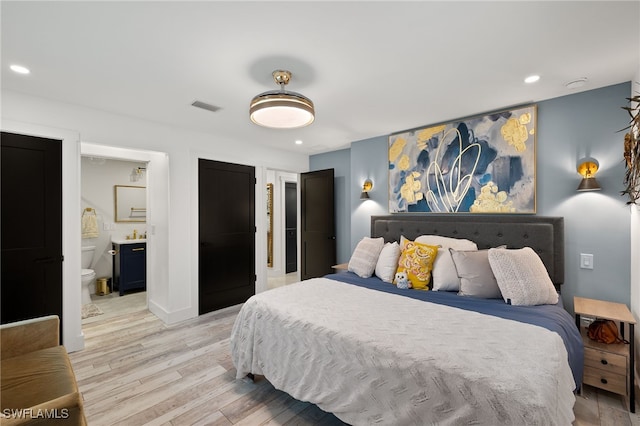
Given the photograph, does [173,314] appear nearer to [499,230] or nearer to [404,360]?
[404,360]

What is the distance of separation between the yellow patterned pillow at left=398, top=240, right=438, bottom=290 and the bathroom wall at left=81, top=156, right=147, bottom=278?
5.05 m

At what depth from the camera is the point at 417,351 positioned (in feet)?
4.89

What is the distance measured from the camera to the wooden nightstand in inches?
76.4

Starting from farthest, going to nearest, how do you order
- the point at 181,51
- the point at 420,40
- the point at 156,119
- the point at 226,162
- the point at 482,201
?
the point at 226,162 → the point at 156,119 → the point at 482,201 → the point at 181,51 → the point at 420,40

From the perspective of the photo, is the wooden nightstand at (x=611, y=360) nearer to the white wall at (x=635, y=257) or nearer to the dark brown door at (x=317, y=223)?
the white wall at (x=635, y=257)

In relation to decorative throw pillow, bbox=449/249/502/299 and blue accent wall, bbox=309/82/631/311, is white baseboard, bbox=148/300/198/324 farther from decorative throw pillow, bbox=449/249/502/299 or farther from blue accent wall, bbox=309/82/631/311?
blue accent wall, bbox=309/82/631/311

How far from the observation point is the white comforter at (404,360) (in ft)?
4.08

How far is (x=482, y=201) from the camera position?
3113mm

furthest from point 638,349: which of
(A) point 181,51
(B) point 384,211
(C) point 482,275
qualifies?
(A) point 181,51

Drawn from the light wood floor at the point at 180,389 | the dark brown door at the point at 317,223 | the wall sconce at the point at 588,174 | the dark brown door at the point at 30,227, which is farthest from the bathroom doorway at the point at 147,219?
the wall sconce at the point at 588,174

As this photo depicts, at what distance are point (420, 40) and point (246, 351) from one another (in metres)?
2.60

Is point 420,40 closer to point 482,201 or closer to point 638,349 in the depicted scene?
point 482,201

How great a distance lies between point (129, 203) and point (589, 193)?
6.62 meters

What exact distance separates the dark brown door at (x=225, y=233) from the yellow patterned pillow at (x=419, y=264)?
2.51 meters
